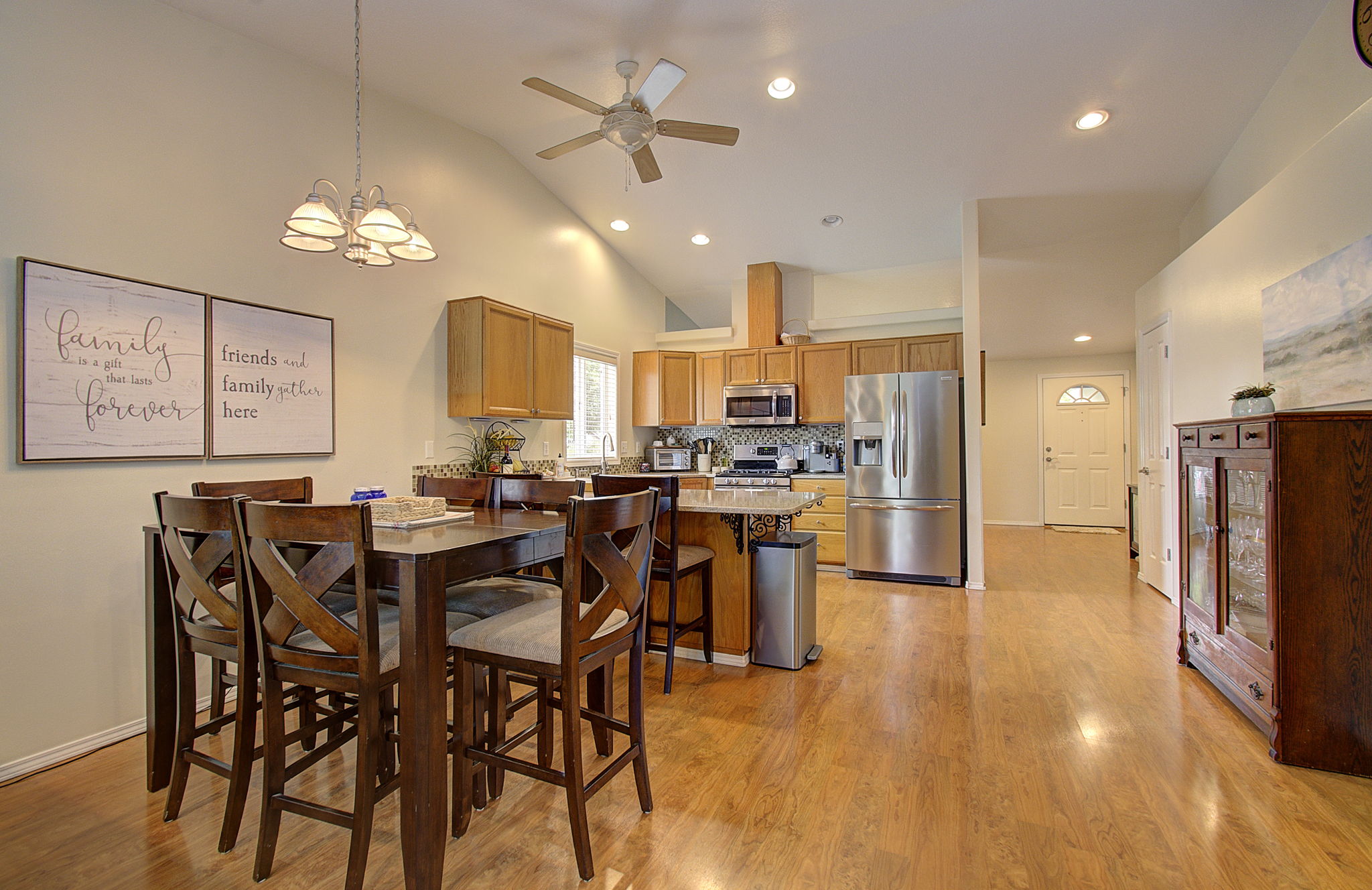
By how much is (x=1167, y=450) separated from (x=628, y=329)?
4.72 metres

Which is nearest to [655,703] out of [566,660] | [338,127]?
[566,660]

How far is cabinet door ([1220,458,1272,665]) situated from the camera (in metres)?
2.33

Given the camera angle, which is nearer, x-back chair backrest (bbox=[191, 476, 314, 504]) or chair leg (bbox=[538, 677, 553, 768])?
chair leg (bbox=[538, 677, 553, 768])

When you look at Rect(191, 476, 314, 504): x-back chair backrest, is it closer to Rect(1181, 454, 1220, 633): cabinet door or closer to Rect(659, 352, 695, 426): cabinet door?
Rect(1181, 454, 1220, 633): cabinet door

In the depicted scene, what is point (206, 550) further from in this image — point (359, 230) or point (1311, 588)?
point (1311, 588)

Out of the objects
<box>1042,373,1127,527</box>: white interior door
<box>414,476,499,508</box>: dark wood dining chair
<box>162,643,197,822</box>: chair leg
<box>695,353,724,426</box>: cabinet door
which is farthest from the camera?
<box>1042,373,1127,527</box>: white interior door

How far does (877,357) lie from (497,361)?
339cm

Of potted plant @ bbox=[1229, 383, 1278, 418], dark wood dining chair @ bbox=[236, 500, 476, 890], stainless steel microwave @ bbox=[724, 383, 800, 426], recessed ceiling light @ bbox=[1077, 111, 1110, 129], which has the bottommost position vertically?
dark wood dining chair @ bbox=[236, 500, 476, 890]

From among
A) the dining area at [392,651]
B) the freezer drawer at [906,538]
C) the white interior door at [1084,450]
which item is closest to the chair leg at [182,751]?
the dining area at [392,651]

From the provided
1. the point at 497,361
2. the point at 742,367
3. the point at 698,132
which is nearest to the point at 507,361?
the point at 497,361

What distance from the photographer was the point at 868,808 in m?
1.92

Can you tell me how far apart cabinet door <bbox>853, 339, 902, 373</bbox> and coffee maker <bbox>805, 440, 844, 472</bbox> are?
82cm

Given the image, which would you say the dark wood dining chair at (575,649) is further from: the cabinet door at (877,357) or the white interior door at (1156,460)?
the white interior door at (1156,460)

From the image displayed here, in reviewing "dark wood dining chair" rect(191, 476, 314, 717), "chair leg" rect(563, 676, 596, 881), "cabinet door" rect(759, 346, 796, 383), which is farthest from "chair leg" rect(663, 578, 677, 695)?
"cabinet door" rect(759, 346, 796, 383)
